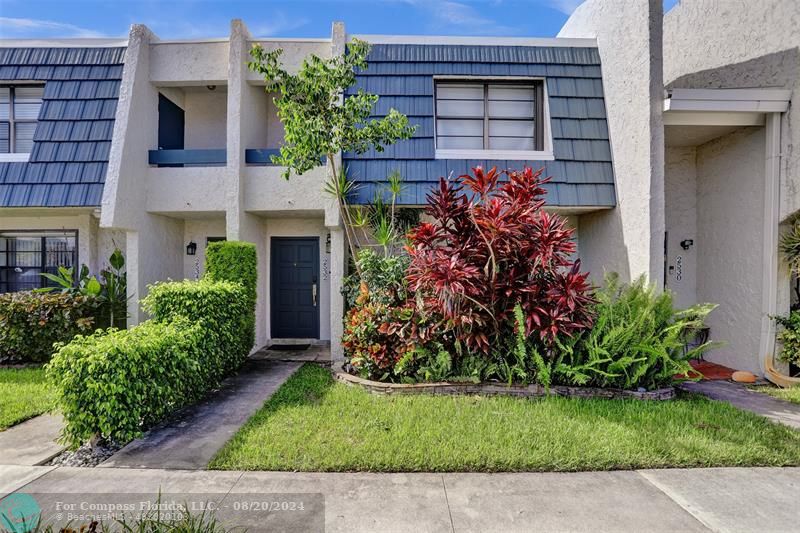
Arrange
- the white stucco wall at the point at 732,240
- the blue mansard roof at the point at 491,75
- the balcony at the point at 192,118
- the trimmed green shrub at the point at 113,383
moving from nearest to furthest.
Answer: the trimmed green shrub at the point at 113,383 → the white stucco wall at the point at 732,240 → the blue mansard roof at the point at 491,75 → the balcony at the point at 192,118

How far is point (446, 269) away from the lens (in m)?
5.32

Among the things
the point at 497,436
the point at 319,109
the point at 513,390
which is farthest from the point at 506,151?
the point at 497,436

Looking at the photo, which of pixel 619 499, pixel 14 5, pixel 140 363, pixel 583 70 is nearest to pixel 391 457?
pixel 619 499

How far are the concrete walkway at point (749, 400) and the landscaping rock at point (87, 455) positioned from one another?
759 centimetres

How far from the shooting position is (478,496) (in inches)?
133

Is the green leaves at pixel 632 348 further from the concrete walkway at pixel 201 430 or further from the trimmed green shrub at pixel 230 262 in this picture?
the trimmed green shrub at pixel 230 262

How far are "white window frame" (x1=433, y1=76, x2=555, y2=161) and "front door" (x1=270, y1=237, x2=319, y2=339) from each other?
3642 mm

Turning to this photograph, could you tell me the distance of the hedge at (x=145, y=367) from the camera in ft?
13.6

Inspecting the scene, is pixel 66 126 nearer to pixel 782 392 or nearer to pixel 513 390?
pixel 513 390

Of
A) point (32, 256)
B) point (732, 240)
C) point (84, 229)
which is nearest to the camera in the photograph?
point (732, 240)

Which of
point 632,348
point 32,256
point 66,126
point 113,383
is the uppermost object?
point 66,126

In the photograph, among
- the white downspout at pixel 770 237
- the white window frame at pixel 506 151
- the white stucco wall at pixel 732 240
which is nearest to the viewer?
the white downspout at pixel 770 237

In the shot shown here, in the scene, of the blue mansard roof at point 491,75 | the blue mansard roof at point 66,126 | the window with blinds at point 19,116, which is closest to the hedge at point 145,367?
the blue mansard roof at point 491,75

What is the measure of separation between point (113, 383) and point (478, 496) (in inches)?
146
